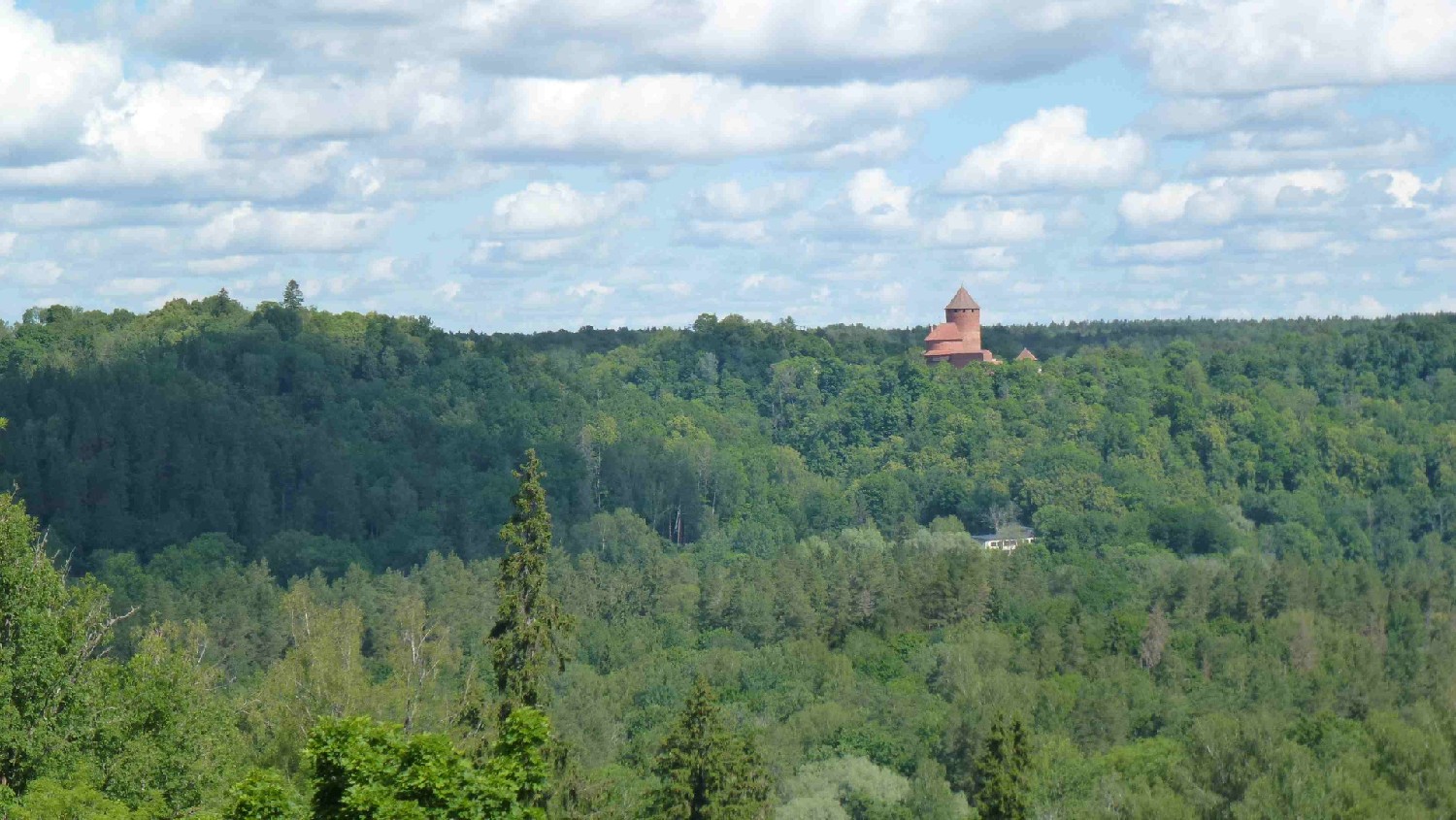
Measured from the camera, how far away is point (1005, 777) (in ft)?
179

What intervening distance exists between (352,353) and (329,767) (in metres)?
148

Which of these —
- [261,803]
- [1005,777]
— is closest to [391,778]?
[261,803]

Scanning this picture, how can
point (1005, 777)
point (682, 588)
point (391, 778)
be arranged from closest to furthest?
point (391, 778)
point (1005, 777)
point (682, 588)

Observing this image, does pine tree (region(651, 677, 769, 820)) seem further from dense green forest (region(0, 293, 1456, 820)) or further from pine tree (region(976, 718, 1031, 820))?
pine tree (region(976, 718, 1031, 820))

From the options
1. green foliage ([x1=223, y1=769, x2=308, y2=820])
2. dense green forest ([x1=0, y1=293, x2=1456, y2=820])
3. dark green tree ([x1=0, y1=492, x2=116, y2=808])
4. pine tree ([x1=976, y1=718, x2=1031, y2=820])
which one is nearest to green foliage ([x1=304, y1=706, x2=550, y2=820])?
dense green forest ([x1=0, y1=293, x2=1456, y2=820])

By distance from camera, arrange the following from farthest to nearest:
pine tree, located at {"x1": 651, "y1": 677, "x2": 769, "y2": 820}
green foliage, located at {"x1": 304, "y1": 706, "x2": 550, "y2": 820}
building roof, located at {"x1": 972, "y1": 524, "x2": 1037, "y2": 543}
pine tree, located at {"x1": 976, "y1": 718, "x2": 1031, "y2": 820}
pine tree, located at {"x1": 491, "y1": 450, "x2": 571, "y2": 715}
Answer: building roof, located at {"x1": 972, "y1": 524, "x2": 1037, "y2": 543}
pine tree, located at {"x1": 976, "y1": 718, "x2": 1031, "y2": 820}
pine tree, located at {"x1": 651, "y1": 677, "x2": 769, "y2": 820}
pine tree, located at {"x1": 491, "y1": 450, "x2": 571, "y2": 715}
green foliage, located at {"x1": 304, "y1": 706, "x2": 550, "y2": 820}

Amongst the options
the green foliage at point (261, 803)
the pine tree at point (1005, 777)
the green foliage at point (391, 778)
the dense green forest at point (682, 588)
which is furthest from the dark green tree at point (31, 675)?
the pine tree at point (1005, 777)

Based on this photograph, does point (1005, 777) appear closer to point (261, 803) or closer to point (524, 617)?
point (524, 617)

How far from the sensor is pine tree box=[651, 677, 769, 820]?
169ft

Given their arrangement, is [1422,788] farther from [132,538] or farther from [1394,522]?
[1394,522]

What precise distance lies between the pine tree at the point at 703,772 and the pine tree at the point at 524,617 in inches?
516

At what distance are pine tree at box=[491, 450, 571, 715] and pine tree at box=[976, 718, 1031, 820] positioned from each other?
61.8ft

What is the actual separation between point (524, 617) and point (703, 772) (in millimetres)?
14236

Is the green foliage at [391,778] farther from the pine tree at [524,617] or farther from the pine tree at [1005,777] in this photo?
the pine tree at [1005,777]
